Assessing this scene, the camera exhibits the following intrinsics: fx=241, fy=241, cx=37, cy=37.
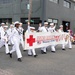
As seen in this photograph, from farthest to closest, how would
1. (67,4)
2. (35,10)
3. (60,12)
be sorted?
(67,4) < (60,12) < (35,10)

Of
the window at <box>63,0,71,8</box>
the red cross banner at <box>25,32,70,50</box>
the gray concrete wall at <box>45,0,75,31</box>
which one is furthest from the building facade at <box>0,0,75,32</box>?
the red cross banner at <box>25,32,70,50</box>

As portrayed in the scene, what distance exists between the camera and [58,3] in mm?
33656

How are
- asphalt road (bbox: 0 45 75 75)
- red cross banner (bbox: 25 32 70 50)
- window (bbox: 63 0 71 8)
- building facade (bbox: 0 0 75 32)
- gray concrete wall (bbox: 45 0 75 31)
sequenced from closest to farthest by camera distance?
asphalt road (bbox: 0 45 75 75) < red cross banner (bbox: 25 32 70 50) < building facade (bbox: 0 0 75 32) < gray concrete wall (bbox: 45 0 75 31) < window (bbox: 63 0 71 8)

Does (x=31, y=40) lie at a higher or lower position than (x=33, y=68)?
higher

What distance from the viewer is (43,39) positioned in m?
13.6

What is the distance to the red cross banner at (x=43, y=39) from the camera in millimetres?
11834

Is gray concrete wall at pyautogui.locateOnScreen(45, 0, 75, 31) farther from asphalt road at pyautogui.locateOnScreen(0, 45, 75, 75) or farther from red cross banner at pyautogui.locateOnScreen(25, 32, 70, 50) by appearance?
asphalt road at pyautogui.locateOnScreen(0, 45, 75, 75)

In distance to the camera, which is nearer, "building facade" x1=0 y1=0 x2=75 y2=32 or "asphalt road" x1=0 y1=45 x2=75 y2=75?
"asphalt road" x1=0 y1=45 x2=75 y2=75

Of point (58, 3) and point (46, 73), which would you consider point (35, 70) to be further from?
point (58, 3)

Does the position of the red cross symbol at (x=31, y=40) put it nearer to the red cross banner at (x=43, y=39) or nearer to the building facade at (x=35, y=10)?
the red cross banner at (x=43, y=39)

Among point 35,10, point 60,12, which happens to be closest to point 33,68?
point 35,10

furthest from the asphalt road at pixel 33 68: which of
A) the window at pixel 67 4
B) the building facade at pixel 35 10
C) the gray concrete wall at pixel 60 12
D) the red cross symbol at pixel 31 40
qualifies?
the window at pixel 67 4

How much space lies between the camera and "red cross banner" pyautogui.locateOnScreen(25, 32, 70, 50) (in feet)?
38.8

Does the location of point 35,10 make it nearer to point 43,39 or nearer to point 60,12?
point 60,12
